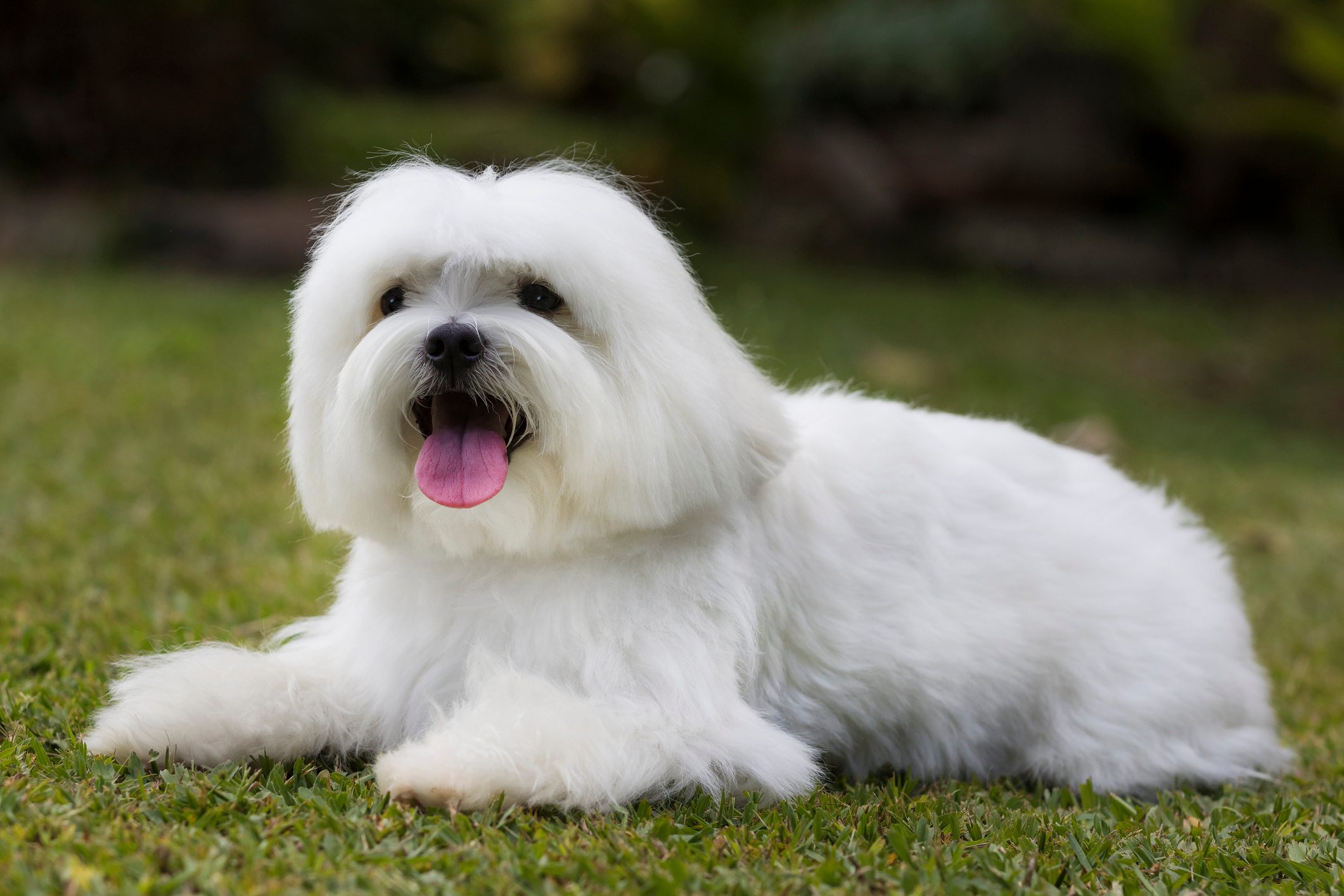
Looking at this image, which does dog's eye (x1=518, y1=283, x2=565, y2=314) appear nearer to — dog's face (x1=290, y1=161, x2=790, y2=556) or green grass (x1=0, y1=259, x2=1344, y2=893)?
dog's face (x1=290, y1=161, x2=790, y2=556)

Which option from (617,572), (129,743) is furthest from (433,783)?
(129,743)

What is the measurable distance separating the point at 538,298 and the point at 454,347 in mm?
222

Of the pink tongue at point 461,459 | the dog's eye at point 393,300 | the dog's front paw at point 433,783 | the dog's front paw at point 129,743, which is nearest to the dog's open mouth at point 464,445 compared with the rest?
the pink tongue at point 461,459

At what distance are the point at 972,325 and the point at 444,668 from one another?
9164 mm

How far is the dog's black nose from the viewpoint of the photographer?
95.8 inches

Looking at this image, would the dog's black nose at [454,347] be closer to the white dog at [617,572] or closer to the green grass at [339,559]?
the white dog at [617,572]

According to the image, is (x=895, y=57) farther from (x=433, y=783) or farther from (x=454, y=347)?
(x=433, y=783)

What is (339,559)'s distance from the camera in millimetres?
4891

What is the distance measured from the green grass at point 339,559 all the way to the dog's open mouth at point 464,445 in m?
0.60

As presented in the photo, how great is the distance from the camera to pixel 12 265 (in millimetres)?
9914

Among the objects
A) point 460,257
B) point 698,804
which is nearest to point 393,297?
point 460,257

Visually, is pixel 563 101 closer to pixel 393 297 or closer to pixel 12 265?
pixel 12 265

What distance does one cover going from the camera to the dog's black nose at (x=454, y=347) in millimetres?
2434

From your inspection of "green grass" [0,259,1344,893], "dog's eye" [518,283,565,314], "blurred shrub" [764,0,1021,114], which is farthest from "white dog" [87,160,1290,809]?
"blurred shrub" [764,0,1021,114]
